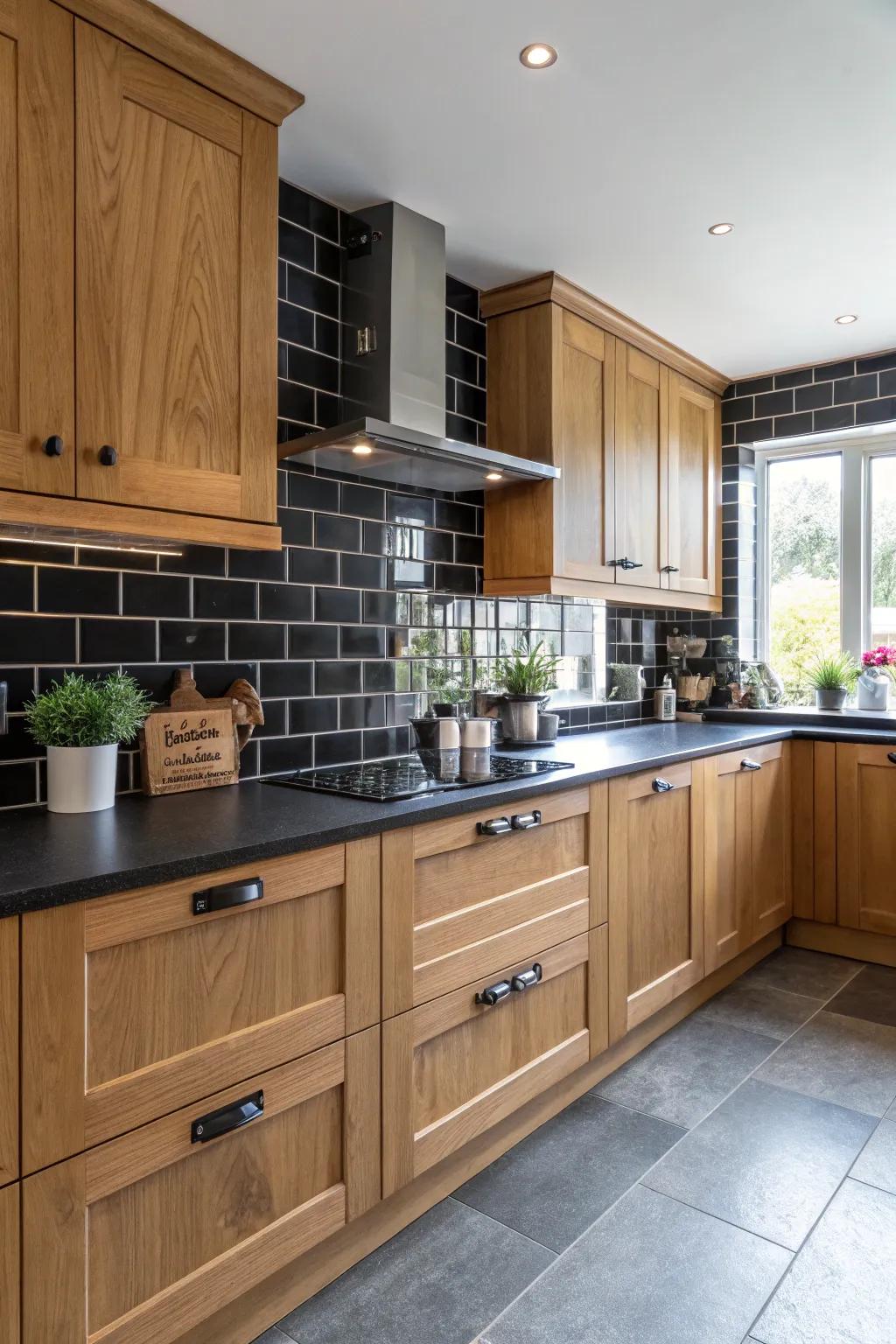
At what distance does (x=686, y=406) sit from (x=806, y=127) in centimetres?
161

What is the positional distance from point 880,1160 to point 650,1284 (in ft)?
2.48

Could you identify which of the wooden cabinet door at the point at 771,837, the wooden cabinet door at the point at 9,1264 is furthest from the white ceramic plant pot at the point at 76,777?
the wooden cabinet door at the point at 771,837

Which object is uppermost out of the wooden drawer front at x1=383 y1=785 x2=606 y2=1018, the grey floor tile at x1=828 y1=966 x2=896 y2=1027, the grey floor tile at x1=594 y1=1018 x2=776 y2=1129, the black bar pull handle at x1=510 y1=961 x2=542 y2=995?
the wooden drawer front at x1=383 y1=785 x2=606 y2=1018

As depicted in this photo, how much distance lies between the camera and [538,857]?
2086 millimetres

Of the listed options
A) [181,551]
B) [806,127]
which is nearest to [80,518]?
[181,551]

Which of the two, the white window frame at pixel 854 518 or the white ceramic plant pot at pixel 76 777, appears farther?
the white window frame at pixel 854 518

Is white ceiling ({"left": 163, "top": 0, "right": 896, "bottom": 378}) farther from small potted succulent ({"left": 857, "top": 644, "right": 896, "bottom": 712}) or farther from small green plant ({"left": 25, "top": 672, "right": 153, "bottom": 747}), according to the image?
small potted succulent ({"left": 857, "top": 644, "right": 896, "bottom": 712})

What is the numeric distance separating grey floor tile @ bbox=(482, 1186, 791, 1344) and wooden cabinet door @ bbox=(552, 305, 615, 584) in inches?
71.2

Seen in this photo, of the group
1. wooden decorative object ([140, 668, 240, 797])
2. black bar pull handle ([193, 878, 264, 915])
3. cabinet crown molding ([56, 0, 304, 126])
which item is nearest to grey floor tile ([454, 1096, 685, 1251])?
black bar pull handle ([193, 878, 264, 915])

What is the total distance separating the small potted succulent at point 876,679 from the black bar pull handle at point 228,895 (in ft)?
9.95

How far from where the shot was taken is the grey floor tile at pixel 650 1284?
1498mm

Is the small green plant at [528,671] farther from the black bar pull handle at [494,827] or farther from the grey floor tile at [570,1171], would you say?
the grey floor tile at [570,1171]

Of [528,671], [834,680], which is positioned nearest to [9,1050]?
[528,671]

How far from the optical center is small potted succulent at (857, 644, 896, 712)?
3578 millimetres
